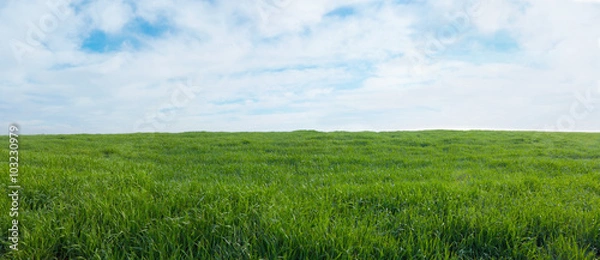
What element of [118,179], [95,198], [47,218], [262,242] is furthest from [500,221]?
[118,179]

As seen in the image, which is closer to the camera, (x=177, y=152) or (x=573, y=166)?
(x=573, y=166)

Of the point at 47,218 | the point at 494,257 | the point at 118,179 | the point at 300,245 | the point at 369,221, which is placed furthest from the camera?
the point at 118,179

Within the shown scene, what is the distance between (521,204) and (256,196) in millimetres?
3753

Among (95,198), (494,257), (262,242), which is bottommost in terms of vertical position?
(494,257)

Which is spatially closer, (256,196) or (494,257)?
(494,257)

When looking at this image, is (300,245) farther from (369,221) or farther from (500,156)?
(500,156)

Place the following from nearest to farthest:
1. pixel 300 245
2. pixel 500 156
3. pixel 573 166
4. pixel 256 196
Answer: pixel 300 245 → pixel 256 196 → pixel 573 166 → pixel 500 156

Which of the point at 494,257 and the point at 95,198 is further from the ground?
the point at 95,198

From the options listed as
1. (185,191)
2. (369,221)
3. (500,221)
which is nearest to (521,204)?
(500,221)

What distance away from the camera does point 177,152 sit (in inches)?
474

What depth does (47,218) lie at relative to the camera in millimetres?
3523

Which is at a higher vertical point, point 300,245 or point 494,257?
point 300,245

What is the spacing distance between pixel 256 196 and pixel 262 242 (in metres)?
1.21

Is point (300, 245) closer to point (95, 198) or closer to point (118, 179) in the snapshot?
point (95, 198)
